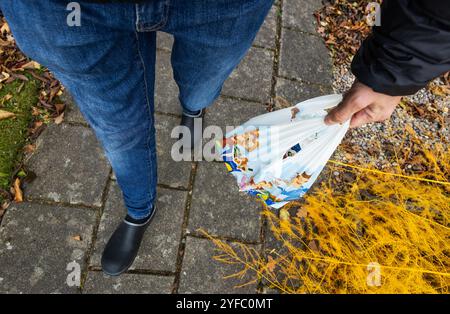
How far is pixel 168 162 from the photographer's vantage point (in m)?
2.10

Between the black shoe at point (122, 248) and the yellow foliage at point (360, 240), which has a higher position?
the black shoe at point (122, 248)

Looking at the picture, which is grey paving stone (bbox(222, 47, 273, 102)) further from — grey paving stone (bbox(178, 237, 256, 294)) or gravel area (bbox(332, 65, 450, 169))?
grey paving stone (bbox(178, 237, 256, 294))

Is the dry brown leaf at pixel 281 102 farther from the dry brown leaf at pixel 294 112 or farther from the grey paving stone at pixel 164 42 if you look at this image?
the grey paving stone at pixel 164 42

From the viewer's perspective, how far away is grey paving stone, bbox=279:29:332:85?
101 inches

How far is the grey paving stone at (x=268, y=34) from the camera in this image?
2.61 meters

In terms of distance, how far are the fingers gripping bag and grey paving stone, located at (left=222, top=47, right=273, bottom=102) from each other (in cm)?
67

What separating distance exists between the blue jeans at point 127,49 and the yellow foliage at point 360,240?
0.97 m

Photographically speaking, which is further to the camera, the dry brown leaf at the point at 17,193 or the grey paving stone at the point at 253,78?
the grey paving stone at the point at 253,78

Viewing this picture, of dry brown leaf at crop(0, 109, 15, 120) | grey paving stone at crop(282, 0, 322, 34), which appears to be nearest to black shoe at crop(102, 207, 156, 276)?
dry brown leaf at crop(0, 109, 15, 120)

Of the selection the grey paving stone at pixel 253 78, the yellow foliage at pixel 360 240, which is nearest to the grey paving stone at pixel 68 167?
the yellow foliage at pixel 360 240

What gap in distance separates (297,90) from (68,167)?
1602 mm
